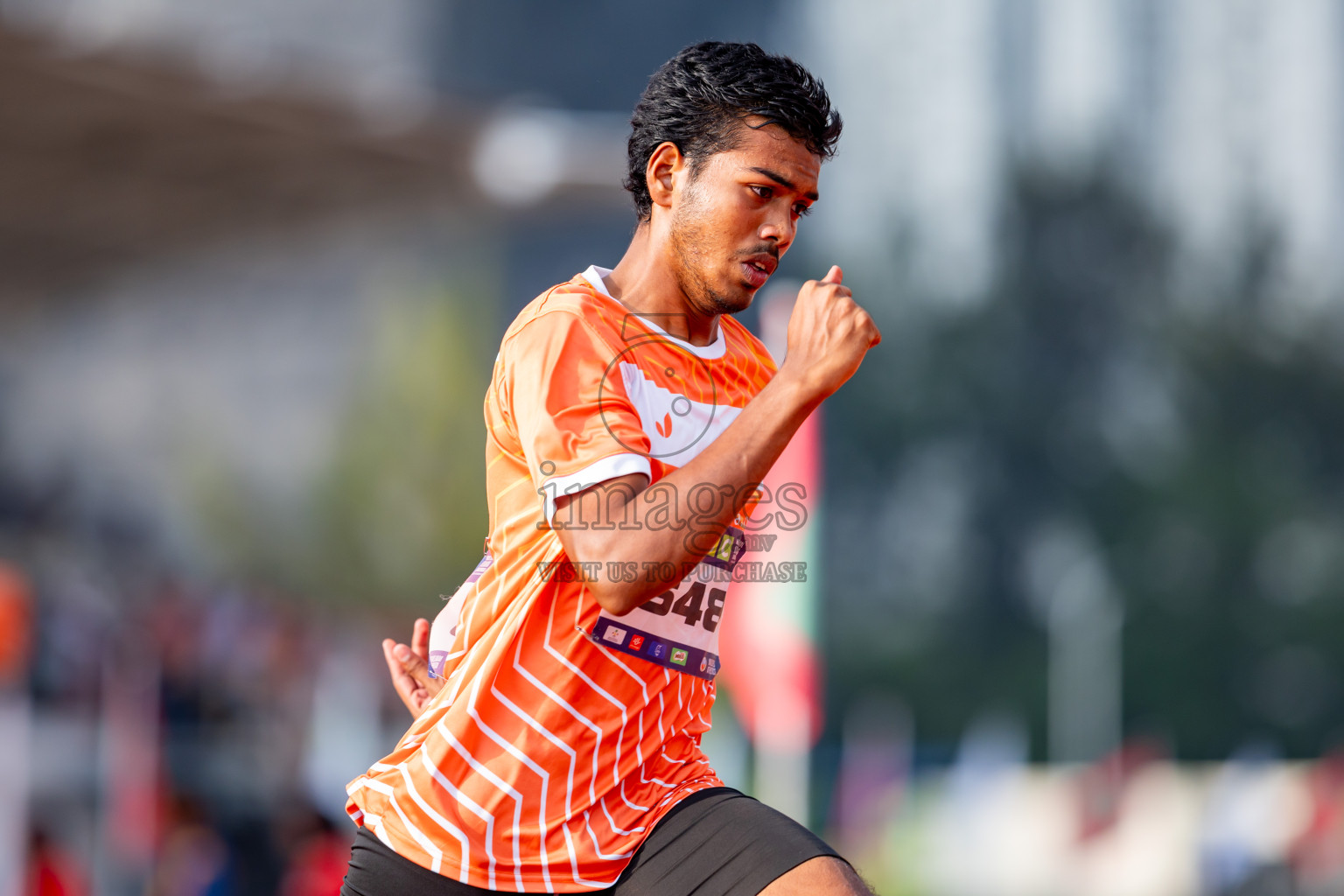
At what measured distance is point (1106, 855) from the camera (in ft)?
42.5

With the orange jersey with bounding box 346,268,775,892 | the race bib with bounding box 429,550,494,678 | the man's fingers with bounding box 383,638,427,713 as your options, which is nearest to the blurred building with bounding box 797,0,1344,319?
the man's fingers with bounding box 383,638,427,713

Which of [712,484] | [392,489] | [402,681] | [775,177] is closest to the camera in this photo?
[712,484]

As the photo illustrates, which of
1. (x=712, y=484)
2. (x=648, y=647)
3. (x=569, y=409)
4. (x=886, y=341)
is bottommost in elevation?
(x=648, y=647)

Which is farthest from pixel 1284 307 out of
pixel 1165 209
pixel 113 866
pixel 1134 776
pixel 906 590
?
pixel 113 866

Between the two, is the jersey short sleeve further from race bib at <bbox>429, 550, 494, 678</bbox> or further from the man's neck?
race bib at <bbox>429, 550, 494, 678</bbox>

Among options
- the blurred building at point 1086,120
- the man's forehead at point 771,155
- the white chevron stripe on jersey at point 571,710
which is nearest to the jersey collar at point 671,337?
the man's forehead at point 771,155

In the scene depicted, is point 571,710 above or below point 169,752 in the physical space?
above

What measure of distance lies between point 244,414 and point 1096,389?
22122mm

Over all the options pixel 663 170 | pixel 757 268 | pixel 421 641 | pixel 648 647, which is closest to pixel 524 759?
pixel 648 647

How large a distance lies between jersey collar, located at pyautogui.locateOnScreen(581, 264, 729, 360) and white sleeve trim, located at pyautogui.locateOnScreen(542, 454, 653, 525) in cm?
44

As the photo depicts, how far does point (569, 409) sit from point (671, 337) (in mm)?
396

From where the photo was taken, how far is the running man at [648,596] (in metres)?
2.57

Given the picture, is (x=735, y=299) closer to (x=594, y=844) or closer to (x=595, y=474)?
(x=595, y=474)

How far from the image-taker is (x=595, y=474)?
2.50 metres
